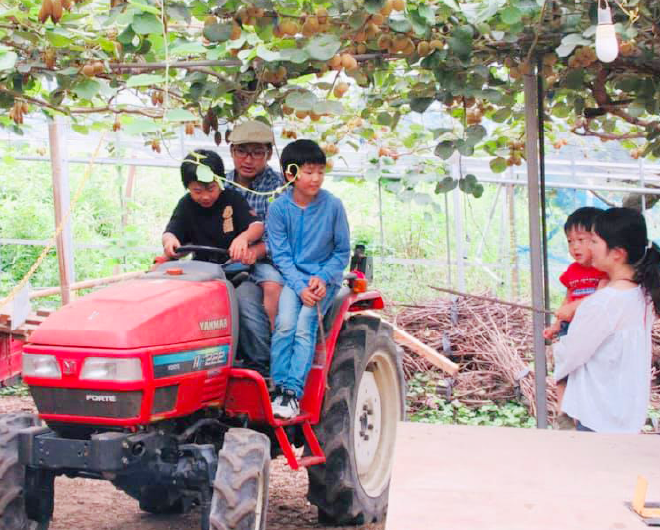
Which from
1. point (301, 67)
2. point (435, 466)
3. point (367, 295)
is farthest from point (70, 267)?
point (435, 466)

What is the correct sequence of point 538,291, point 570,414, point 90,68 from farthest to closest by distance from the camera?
1. point 538,291
2. point 90,68
3. point 570,414

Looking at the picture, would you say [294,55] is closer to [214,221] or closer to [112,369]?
[214,221]

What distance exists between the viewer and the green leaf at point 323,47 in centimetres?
407

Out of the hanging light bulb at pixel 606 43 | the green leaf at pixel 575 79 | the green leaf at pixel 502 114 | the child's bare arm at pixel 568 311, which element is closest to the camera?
the hanging light bulb at pixel 606 43

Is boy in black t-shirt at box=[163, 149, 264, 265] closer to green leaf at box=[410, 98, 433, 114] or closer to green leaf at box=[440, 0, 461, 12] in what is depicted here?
green leaf at box=[410, 98, 433, 114]

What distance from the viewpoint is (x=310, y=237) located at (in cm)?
481

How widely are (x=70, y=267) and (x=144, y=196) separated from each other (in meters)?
5.74

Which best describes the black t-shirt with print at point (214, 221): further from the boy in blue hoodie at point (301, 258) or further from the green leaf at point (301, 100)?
the green leaf at point (301, 100)

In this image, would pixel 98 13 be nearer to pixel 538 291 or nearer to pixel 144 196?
pixel 538 291

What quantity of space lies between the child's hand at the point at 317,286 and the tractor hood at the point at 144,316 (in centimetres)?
36

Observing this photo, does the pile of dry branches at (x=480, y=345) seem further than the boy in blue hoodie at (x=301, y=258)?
Yes

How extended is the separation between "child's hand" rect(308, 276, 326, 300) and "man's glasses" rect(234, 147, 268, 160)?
80 centimetres

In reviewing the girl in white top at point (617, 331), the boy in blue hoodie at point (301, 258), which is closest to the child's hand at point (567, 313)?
the girl in white top at point (617, 331)

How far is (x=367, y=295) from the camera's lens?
5535mm
